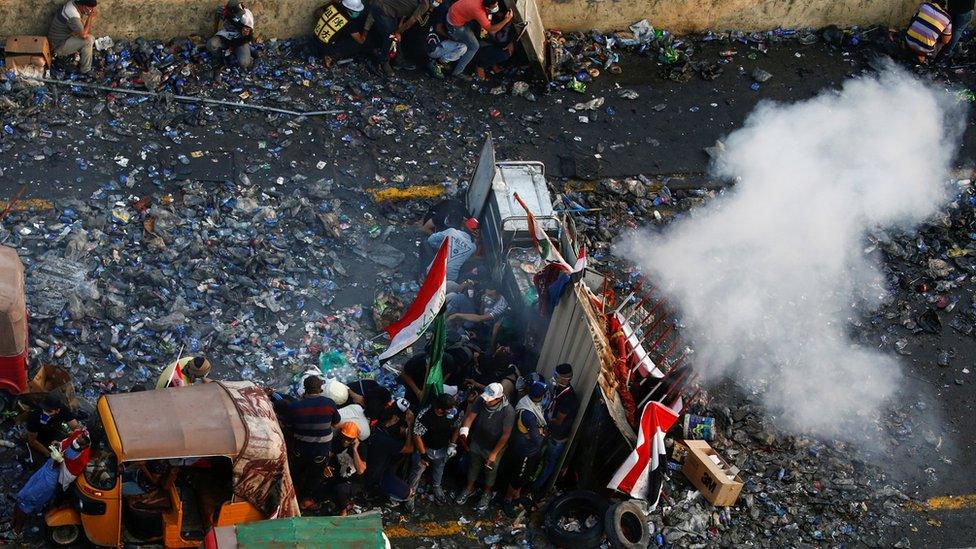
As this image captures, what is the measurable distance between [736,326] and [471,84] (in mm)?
4398

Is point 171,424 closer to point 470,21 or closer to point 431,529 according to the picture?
point 431,529

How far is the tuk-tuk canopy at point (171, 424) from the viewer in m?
7.45

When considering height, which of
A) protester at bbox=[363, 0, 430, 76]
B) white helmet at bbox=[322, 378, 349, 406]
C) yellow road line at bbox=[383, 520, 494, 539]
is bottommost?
yellow road line at bbox=[383, 520, 494, 539]

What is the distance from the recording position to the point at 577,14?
46.2ft

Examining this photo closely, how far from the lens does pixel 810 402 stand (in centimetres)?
1058

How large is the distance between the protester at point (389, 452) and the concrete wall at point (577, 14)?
6077 mm

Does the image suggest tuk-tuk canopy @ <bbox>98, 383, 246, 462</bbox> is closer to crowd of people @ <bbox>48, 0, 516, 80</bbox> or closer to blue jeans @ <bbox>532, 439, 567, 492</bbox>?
blue jeans @ <bbox>532, 439, 567, 492</bbox>

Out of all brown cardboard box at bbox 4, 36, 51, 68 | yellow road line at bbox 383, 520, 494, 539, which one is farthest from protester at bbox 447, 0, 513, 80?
yellow road line at bbox 383, 520, 494, 539

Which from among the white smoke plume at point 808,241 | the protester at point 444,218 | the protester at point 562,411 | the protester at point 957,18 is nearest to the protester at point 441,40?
the protester at point 444,218

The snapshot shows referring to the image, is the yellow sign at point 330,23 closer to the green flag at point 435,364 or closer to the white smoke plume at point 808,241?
the white smoke plume at point 808,241

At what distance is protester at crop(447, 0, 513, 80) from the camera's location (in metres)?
12.8

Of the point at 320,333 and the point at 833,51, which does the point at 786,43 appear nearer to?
the point at 833,51

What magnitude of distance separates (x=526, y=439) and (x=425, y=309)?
1.32 m

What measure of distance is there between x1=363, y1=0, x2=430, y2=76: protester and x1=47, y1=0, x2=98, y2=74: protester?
3042 mm
